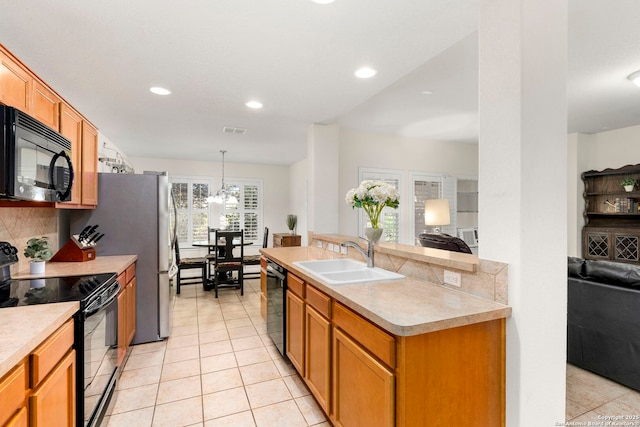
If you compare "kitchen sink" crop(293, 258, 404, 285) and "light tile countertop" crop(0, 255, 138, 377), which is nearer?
"light tile countertop" crop(0, 255, 138, 377)

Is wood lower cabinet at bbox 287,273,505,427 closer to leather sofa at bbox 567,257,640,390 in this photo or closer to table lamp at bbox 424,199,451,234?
leather sofa at bbox 567,257,640,390

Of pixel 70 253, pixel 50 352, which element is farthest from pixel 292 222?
pixel 50 352

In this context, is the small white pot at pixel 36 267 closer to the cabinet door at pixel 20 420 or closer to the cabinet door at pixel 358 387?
the cabinet door at pixel 20 420

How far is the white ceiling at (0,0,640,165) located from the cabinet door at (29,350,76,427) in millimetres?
1884

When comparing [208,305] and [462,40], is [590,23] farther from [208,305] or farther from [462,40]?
[208,305]

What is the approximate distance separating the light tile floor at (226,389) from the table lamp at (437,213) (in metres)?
2.56

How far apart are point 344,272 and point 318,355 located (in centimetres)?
63

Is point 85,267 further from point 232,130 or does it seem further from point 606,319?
point 606,319

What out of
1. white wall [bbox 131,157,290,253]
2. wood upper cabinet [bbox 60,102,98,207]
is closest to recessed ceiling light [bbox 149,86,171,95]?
wood upper cabinet [bbox 60,102,98,207]

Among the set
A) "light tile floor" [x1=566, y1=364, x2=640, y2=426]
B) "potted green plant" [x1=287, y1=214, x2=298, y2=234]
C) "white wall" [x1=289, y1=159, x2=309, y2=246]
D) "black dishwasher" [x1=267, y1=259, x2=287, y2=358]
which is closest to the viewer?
"light tile floor" [x1=566, y1=364, x2=640, y2=426]

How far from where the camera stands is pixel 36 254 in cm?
233

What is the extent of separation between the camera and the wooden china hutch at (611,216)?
4.61m

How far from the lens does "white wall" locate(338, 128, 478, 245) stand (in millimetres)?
4715

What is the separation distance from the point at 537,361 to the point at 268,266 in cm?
226
